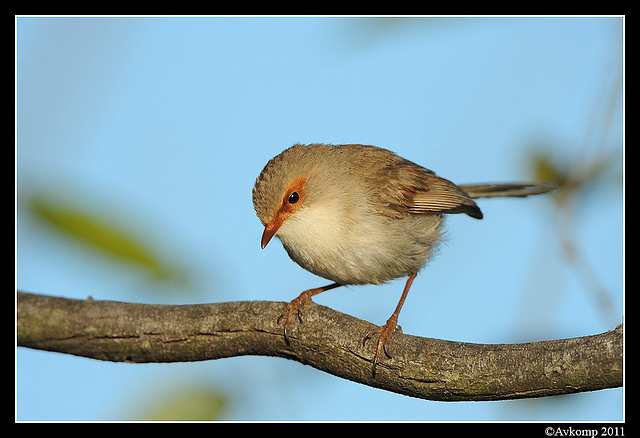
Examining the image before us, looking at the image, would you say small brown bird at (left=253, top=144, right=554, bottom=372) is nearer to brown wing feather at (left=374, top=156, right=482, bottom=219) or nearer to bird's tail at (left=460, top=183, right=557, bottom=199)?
brown wing feather at (left=374, top=156, right=482, bottom=219)

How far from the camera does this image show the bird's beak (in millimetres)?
4715

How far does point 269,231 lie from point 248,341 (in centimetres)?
95

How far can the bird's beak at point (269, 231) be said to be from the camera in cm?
471

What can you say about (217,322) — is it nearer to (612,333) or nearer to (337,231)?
(337,231)

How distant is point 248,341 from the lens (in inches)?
169

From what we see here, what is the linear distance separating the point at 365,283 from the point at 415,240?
0.60m

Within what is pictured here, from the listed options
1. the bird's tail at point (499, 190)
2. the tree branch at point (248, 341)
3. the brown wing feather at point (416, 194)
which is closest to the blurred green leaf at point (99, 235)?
the tree branch at point (248, 341)

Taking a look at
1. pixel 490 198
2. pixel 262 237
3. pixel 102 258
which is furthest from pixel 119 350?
pixel 490 198

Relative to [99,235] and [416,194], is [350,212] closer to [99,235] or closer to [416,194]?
[416,194]

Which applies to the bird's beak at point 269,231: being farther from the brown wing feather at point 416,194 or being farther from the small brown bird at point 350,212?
the brown wing feather at point 416,194

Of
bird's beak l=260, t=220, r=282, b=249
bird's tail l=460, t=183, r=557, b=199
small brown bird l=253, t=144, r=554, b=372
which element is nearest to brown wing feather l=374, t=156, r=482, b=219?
small brown bird l=253, t=144, r=554, b=372

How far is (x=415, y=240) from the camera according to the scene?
525cm

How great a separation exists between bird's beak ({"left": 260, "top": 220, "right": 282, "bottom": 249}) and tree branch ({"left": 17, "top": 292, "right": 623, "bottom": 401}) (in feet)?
1.80

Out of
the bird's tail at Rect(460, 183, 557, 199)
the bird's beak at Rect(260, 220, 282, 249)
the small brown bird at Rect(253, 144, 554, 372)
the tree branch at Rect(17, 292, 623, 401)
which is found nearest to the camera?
the tree branch at Rect(17, 292, 623, 401)
